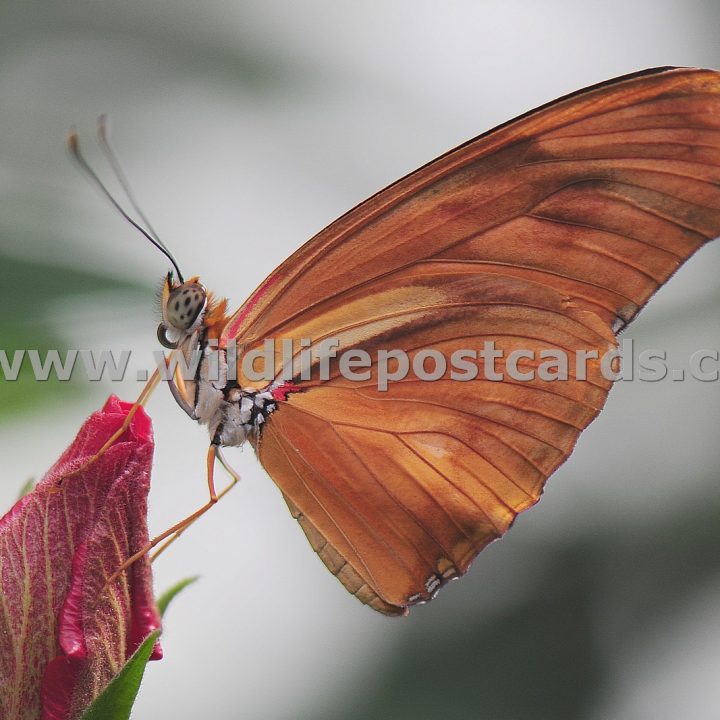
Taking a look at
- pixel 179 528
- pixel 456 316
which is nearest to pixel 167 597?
pixel 179 528

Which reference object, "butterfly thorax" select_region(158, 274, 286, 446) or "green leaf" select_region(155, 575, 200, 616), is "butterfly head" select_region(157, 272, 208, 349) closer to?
"butterfly thorax" select_region(158, 274, 286, 446)

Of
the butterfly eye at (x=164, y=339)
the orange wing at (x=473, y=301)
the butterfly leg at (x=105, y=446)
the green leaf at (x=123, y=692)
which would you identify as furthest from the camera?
the butterfly eye at (x=164, y=339)

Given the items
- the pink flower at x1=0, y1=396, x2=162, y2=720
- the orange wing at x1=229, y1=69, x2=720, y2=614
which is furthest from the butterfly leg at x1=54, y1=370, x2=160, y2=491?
the orange wing at x1=229, y1=69, x2=720, y2=614

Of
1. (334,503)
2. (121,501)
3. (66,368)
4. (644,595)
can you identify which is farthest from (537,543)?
(121,501)

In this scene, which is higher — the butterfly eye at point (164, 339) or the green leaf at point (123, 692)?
the butterfly eye at point (164, 339)

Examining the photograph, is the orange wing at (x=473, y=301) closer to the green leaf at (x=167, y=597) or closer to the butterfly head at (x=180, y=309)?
the butterfly head at (x=180, y=309)

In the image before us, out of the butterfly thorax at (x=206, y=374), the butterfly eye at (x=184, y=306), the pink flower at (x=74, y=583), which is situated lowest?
the pink flower at (x=74, y=583)

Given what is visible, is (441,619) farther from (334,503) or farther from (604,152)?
(604,152)

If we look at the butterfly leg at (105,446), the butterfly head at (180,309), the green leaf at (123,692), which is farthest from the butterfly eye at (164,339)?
the green leaf at (123,692)
